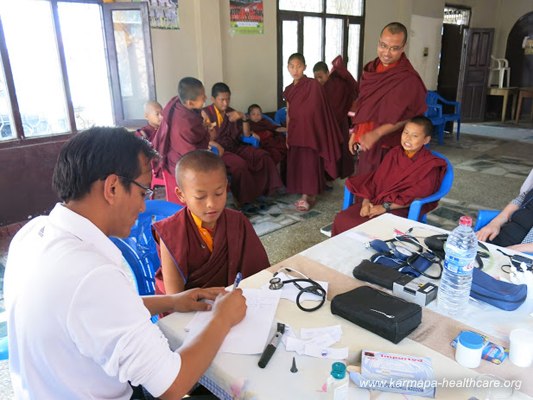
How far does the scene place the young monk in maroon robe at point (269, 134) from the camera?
4.35 meters

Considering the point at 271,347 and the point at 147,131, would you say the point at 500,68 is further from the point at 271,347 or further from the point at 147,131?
the point at 271,347

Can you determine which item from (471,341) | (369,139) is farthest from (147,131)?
(471,341)

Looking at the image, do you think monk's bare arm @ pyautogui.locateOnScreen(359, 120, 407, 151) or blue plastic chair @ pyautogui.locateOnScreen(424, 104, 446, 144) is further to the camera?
blue plastic chair @ pyautogui.locateOnScreen(424, 104, 446, 144)

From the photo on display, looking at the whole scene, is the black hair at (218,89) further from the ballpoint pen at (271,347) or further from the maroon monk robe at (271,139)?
the ballpoint pen at (271,347)

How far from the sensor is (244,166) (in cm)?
382

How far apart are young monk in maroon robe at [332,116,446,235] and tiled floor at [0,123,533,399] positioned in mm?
694

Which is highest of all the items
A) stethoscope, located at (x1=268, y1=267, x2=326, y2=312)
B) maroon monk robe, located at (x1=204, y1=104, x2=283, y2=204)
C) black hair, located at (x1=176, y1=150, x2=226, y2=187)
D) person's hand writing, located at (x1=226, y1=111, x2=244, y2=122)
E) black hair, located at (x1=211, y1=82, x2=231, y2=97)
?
black hair, located at (x1=211, y1=82, x2=231, y2=97)

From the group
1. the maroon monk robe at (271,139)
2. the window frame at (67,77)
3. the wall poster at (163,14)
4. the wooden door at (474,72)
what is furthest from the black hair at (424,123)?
the wooden door at (474,72)

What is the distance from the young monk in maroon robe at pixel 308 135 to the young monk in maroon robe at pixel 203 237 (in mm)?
2318

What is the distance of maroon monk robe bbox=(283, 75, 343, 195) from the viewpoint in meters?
3.82

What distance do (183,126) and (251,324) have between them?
235cm

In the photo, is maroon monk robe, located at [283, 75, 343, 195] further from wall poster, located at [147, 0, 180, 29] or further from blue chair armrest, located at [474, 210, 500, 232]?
blue chair armrest, located at [474, 210, 500, 232]

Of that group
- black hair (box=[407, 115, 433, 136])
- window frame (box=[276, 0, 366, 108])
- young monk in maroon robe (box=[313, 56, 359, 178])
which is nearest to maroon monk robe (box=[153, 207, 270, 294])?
black hair (box=[407, 115, 433, 136])

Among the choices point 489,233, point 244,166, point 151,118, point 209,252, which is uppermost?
point 151,118
